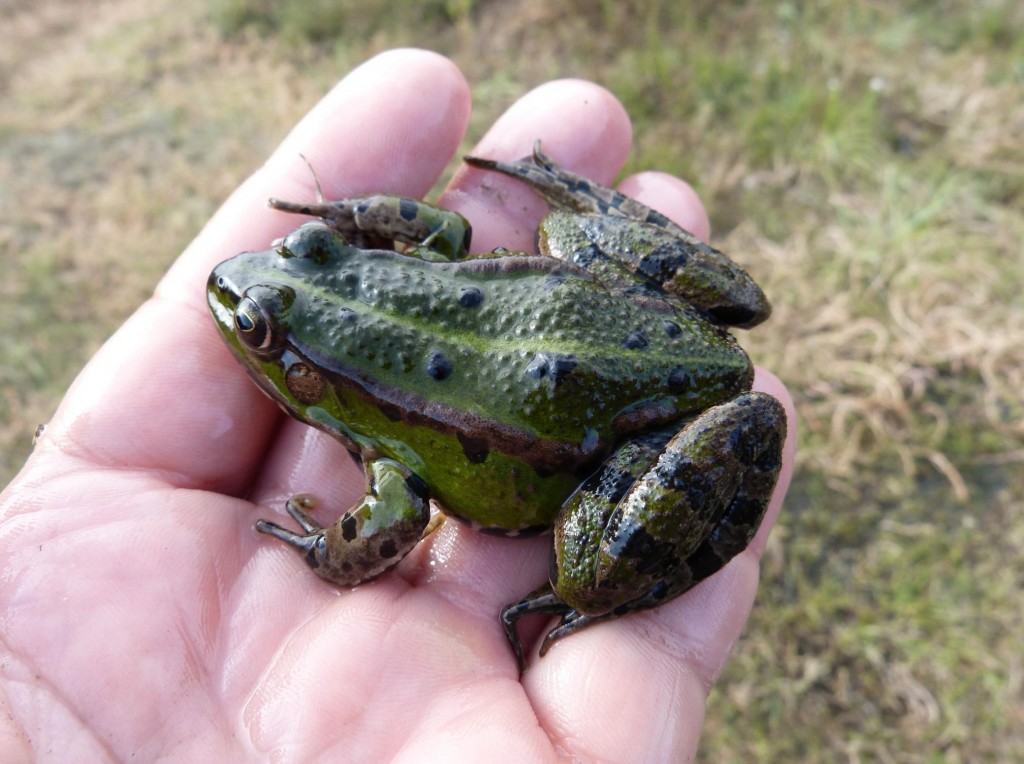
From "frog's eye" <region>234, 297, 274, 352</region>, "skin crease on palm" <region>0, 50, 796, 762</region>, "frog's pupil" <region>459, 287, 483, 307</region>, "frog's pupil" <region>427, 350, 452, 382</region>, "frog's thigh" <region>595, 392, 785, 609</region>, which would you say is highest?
"frog's pupil" <region>459, 287, 483, 307</region>

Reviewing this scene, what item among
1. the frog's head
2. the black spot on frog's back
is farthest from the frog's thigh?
the black spot on frog's back

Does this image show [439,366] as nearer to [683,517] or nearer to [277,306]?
[277,306]

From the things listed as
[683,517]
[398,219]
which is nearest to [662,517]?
[683,517]

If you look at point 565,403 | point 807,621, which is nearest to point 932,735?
point 807,621

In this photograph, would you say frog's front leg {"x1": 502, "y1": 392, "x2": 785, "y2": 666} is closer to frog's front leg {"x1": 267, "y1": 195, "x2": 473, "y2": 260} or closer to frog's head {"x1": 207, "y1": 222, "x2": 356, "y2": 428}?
frog's head {"x1": 207, "y1": 222, "x2": 356, "y2": 428}

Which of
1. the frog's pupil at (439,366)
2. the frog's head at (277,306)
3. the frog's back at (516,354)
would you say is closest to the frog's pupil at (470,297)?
the frog's back at (516,354)

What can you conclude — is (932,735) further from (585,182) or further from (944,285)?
(585,182)

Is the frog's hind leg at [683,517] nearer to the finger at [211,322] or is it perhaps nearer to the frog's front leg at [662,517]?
the frog's front leg at [662,517]
